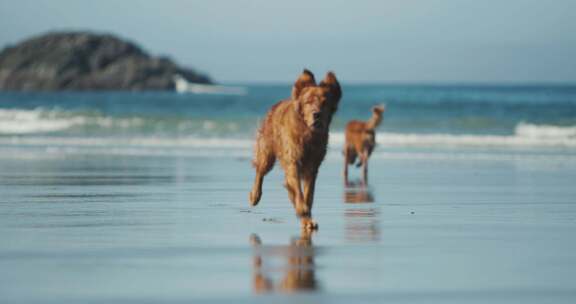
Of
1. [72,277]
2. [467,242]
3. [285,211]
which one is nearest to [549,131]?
[285,211]

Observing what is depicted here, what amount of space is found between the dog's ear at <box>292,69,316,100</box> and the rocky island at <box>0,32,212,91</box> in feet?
494

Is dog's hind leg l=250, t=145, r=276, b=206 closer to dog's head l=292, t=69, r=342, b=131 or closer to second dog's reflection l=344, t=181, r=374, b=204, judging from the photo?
dog's head l=292, t=69, r=342, b=131

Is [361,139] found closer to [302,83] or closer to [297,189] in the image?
[297,189]

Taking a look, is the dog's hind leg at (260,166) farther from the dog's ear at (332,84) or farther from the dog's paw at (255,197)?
the dog's ear at (332,84)

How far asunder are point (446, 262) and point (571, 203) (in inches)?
204

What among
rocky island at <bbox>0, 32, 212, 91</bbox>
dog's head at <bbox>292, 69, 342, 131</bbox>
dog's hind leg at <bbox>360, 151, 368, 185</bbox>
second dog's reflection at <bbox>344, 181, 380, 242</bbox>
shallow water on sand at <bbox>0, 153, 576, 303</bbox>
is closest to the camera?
shallow water on sand at <bbox>0, 153, 576, 303</bbox>

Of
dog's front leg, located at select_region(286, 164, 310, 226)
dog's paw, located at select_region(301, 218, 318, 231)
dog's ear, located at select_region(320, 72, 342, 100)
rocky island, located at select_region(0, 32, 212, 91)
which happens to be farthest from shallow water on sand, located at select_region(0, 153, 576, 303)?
rocky island, located at select_region(0, 32, 212, 91)

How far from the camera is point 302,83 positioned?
31.1ft

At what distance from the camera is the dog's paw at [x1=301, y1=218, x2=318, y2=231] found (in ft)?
30.8

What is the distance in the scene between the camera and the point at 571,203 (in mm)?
12352

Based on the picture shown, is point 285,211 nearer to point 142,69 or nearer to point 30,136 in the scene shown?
point 30,136

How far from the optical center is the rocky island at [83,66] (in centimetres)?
16112

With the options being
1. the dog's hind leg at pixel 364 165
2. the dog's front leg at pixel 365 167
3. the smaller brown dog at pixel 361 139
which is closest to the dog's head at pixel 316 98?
the dog's front leg at pixel 365 167

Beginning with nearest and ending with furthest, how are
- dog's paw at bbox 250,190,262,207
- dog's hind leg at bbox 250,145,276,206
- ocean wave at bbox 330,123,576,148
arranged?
dog's hind leg at bbox 250,145,276,206 < dog's paw at bbox 250,190,262,207 < ocean wave at bbox 330,123,576,148
